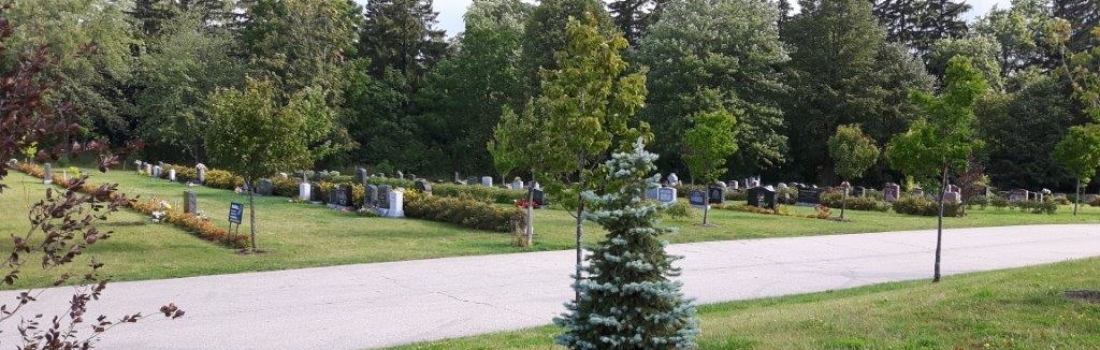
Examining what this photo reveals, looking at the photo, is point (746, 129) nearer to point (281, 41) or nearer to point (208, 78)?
point (281, 41)

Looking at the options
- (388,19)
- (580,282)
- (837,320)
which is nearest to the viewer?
(580,282)

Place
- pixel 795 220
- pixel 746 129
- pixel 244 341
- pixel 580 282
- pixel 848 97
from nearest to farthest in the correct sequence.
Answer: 1. pixel 580 282
2. pixel 244 341
3. pixel 795 220
4. pixel 746 129
5. pixel 848 97

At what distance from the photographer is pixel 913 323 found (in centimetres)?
820

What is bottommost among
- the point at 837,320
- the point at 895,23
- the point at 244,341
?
the point at 244,341

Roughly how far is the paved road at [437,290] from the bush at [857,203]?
12.5 metres

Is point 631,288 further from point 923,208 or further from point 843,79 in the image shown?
point 843,79

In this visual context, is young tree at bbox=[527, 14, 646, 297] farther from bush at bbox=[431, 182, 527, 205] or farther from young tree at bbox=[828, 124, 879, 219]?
young tree at bbox=[828, 124, 879, 219]

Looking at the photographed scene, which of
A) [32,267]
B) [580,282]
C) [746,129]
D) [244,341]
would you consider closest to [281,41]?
[746,129]

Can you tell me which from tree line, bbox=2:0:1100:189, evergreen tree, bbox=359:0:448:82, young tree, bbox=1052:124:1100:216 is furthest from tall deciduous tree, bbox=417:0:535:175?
young tree, bbox=1052:124:1100:216

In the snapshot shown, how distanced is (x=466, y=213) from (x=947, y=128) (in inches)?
472

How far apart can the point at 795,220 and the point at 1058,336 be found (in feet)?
60.4

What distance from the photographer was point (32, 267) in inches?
529

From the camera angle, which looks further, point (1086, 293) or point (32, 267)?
point (32, 267)

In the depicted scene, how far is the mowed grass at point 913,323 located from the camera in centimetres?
742
